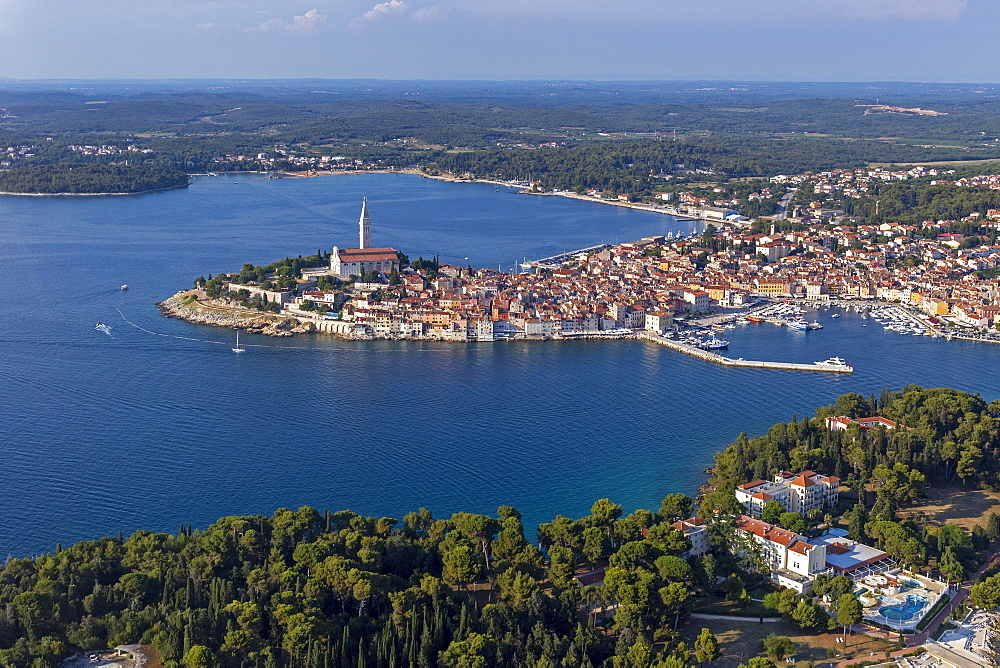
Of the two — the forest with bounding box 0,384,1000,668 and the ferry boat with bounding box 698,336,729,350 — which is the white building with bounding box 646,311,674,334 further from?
the forest with bounding box 0,384,1000,668

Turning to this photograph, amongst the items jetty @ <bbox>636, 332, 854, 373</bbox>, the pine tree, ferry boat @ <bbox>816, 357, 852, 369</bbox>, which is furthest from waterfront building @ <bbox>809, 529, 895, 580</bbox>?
ferry boat @ <bbox>816, 357, 852, 369</bbox>

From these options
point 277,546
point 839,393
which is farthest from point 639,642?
point 839,393

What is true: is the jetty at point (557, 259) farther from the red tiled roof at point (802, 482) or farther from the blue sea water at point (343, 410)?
the red tiled roof at point (802, 482)

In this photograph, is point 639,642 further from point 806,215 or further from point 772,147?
point 772,147

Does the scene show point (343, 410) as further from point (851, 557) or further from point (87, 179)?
point (87, 179)

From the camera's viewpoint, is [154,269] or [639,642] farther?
[154,269]

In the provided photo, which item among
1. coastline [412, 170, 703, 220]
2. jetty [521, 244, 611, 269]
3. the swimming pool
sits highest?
coastline [412, 170, 703, 220]
